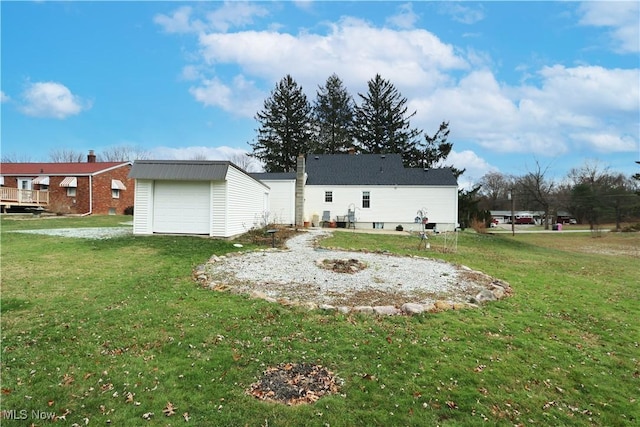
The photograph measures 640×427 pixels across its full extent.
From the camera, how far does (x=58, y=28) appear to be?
9.87m

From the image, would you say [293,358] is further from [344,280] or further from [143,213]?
[143,213]

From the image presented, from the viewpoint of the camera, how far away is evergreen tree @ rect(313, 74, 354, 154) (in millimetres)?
40688

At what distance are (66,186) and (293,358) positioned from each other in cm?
3001

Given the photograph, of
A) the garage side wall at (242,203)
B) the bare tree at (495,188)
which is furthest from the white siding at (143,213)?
the bare tree at (495,188)

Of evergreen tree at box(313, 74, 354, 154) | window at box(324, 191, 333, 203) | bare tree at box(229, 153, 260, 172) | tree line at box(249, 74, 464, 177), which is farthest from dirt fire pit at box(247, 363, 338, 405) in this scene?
bare tree at box(229, 153, 260, 172)

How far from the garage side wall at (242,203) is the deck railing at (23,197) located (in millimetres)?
19689

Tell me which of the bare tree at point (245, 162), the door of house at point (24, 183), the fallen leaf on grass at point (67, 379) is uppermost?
the bare tree at point (245, 162)

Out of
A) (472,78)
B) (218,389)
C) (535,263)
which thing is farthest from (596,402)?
(472,78)

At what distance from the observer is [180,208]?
43.3 ft

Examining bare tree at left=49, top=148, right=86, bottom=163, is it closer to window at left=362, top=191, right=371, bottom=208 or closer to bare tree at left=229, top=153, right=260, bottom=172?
bare tree at left=229, top=153, right=260, bottom=172

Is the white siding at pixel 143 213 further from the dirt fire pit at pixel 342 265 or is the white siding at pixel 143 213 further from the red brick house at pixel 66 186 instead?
the red brick house at pixel 66 186

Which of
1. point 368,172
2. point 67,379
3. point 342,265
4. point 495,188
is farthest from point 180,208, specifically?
point 495,188

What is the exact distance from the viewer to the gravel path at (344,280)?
6258mm

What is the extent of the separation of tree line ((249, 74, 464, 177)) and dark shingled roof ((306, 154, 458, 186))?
11.9 meters
